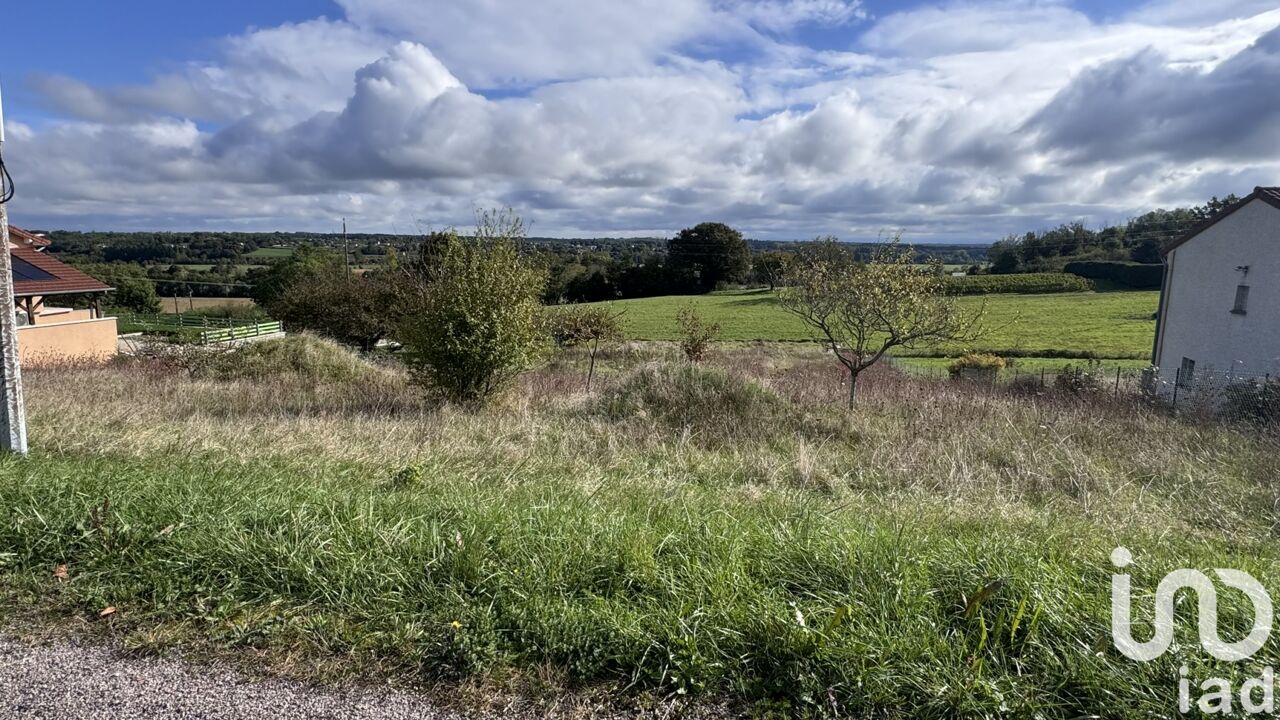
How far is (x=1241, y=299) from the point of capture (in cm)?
2033

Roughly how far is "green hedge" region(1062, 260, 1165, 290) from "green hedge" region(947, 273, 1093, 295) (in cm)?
392

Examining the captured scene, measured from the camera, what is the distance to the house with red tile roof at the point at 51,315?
22.7 metres

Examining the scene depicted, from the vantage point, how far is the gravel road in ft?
7.93

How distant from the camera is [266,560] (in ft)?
11.0

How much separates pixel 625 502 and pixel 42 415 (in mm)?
6800

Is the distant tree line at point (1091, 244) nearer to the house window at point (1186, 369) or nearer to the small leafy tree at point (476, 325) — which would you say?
the house window at point (1186, 369)

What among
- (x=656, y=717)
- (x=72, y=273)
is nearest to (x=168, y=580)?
(x=656, y=717)

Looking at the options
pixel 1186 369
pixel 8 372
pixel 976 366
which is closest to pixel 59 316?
pixel 8 372

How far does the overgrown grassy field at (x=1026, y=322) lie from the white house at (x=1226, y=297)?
21.7 ft

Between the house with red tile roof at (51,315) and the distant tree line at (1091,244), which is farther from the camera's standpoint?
the distant tree line at (1091,244)

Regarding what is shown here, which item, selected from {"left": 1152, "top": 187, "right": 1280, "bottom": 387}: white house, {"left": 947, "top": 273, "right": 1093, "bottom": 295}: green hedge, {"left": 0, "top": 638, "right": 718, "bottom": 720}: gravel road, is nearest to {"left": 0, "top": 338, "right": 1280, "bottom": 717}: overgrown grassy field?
{"left": 0, "top": 638, "right": 718, "bottom": 720}: gravel road

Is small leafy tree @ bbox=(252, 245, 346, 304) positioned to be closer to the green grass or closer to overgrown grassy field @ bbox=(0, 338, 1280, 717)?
the green grass

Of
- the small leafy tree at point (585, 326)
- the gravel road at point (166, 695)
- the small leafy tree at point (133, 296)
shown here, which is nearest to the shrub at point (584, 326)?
the small leafy tree at point (585, 326)

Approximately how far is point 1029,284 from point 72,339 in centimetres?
7013
